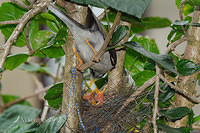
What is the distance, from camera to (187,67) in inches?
35.5

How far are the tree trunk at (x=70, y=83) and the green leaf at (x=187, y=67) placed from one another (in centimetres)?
38

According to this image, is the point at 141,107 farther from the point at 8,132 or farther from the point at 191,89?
the point at 8,132

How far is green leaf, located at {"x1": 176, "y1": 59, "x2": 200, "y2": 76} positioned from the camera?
89 centimetres

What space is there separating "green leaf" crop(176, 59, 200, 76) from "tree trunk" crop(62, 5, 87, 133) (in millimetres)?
385

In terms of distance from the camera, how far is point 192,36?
3.19 feet

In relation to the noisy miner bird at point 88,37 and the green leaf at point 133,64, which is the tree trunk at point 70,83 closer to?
the noisy miner bird at point 88,37

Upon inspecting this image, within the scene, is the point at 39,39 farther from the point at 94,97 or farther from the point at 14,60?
the point at 94,97

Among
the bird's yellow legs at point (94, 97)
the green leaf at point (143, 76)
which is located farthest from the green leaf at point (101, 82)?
the green leaf at point (143, 76)

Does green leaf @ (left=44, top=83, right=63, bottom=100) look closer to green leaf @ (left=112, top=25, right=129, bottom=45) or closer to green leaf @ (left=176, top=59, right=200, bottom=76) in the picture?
green leaf @ (left=112, top=25, right=129, bottom=45)

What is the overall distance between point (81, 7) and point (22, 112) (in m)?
0.96

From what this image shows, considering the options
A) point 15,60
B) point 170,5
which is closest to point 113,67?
point 15,60

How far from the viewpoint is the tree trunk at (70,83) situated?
85cm

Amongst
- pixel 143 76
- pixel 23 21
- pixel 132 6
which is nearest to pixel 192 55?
pixel 143 76

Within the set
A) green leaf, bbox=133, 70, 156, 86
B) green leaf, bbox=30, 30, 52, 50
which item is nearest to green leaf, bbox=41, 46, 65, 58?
green leaf, bbox=30, 30, 52, 50
